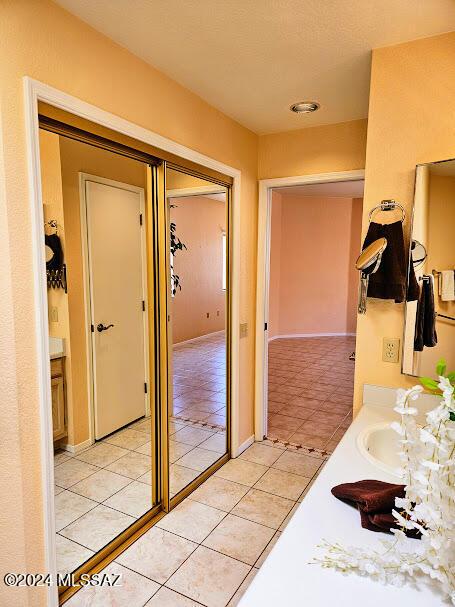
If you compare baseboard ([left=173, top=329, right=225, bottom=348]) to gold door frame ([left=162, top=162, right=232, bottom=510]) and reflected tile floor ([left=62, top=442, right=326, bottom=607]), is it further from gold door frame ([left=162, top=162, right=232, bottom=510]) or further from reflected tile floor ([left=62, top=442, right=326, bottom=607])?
reflected tile floor ([left=62, top=442, right=326, bottom=607])

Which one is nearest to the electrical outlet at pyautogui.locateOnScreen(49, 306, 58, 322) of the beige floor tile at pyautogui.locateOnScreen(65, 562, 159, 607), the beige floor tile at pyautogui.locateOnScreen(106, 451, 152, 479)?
the beige floor tile at pyautogui.locateOnScreen(106, 451, 152, 479)

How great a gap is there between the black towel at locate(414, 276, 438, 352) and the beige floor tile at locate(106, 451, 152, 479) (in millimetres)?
1675

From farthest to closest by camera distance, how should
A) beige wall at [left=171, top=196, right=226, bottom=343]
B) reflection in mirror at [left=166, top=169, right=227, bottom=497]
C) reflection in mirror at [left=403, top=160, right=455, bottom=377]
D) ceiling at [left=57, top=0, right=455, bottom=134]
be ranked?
beige wall at [left=171, top=196, right=226, bottom=343]
reflection in mirror at [left=166, top=169, right=227, bottom=497]
reflection in mirror at [left=403, top=160, right=455, bottom=377]
ceiling at [left=57, top=0, right=455, bottom=134]

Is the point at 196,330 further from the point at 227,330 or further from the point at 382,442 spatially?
the point at 382,442

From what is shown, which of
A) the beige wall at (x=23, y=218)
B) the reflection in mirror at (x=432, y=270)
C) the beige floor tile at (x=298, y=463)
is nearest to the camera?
the beige wall at (x=23, y=218)

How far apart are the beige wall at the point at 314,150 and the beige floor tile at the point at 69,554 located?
2.75 m

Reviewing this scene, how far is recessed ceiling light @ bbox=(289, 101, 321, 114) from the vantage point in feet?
8.12

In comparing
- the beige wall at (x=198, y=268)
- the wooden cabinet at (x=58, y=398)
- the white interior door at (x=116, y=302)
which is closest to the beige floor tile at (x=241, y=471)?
the white interior door at (x=116, y=302)

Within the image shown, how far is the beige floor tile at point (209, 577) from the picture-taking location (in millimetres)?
1805

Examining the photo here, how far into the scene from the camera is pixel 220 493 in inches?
103

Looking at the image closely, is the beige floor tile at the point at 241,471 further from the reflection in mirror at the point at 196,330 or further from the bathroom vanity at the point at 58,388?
the bathroom vanity at the point at 58,388

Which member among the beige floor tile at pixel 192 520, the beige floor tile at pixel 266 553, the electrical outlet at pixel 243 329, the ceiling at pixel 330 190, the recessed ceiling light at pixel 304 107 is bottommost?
the beige floor tile at pixel 266 553

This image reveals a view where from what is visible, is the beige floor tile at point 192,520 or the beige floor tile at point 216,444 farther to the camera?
the beige floor tile at point 216,444

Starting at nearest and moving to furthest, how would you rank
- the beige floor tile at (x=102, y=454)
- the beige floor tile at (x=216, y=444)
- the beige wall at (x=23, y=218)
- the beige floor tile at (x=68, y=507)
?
the beige wall at (x=23, y=218)
the beige floor tile at (x=68, y=507)
the beige floor tile at (x=102, y=454)
the beige floor tile at (x=216, y=444)
